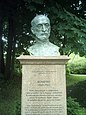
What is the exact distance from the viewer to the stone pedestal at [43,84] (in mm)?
6293

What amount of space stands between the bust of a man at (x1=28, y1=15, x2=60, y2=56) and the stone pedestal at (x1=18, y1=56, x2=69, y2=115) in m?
0.33

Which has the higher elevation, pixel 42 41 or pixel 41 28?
pixel 41 28

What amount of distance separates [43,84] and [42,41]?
97 cm

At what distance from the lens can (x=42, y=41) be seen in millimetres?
6742

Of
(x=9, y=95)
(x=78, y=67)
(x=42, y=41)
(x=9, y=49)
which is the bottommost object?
(x=78, y=67)

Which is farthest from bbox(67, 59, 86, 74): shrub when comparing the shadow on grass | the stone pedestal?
the stone pedestal

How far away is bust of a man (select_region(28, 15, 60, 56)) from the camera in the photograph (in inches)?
258

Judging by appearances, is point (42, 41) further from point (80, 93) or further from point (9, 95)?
point (80, 93)

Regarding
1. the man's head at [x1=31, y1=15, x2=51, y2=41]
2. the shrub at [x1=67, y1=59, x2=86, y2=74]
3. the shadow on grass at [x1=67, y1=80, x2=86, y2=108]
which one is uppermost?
the man's head at [x1=31, y1=15, x2=51, y2=41]

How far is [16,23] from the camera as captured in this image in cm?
1268

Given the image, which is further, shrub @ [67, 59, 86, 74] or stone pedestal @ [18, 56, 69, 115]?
shrub @ [67, 59, 86, 74]

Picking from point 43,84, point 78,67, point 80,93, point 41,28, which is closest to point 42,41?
point 41,28

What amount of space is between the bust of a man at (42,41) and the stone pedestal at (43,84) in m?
0.33

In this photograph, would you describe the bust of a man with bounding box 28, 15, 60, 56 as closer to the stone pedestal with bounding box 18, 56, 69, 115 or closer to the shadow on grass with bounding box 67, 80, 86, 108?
the stone pedestal with bounding box 18, 56, 69, 115
